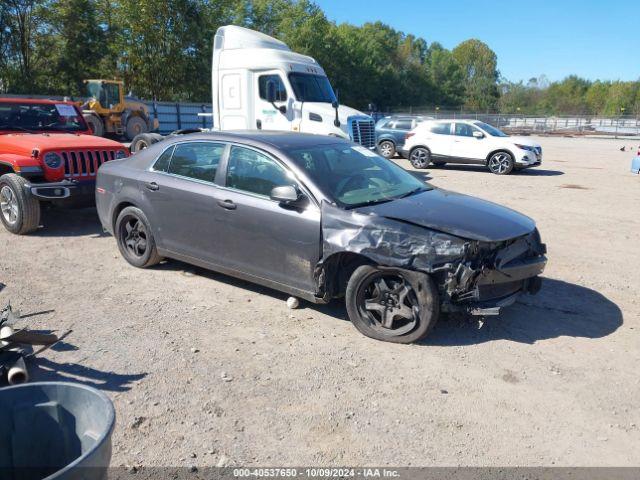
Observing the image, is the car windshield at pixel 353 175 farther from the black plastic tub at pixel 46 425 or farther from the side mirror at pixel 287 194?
the black plastic tub at pixel 46 425

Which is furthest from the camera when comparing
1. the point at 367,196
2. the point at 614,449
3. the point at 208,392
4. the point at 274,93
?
the point at 274,93

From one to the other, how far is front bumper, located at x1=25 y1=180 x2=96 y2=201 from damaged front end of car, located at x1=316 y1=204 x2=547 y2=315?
4.48 meters

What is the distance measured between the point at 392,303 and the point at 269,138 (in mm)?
2075

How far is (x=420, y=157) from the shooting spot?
17438mm

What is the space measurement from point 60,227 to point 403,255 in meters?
6.19

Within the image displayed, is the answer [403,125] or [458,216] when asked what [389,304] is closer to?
[458,216]

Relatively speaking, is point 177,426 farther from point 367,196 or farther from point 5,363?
point 367,196

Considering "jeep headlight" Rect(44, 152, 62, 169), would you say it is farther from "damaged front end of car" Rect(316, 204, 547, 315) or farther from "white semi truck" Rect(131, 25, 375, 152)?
"white semi truck" Rect(131, 25, 375, 152)

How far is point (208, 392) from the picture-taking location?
3.69 m

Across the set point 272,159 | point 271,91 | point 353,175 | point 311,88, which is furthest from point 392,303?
point 311,88

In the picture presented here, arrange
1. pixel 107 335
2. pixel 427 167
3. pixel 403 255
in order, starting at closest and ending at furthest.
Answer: pixel 403 255
pixel 107 335
pixel 427 167

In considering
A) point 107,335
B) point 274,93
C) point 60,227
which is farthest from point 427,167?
point 107,335

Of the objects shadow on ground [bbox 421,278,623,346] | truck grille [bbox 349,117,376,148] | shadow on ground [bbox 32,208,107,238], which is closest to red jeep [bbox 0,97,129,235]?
shadow on ground [bbox 32,208,107,238]

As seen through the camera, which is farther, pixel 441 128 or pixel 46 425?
pixel 441 128
